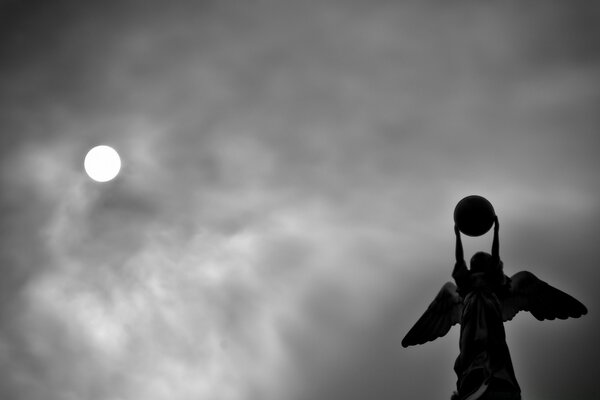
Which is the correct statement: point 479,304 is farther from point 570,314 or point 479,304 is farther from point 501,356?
point 570,314

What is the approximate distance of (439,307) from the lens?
48.5 feet

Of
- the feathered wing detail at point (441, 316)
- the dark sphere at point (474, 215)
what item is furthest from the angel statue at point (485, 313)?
the dark sphere at point (474, 215)

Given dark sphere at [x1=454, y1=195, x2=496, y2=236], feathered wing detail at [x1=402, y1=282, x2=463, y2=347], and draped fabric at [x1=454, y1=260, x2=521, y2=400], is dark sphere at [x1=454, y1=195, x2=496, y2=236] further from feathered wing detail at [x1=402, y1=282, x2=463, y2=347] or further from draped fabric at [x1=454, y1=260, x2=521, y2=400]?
feathered wing detail at [x1=402, y1=282, x2=463, y2=347]

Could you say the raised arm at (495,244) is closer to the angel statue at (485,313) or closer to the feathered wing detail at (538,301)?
the angel statue at (485,313)

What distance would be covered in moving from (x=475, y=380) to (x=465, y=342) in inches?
33.8

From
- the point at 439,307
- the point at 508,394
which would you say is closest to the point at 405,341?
the point at 439,307

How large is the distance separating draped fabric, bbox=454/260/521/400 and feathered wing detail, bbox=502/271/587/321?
626mm

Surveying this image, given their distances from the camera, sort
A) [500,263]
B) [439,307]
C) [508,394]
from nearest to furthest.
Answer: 1. [508,394]
2. [500,263]
3. [439,307]

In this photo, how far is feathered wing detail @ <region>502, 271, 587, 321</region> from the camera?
47.0 feet

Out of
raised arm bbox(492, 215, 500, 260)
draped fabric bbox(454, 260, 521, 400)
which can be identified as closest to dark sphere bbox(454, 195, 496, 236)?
raised arm bbox(492, 215, 500, 260)

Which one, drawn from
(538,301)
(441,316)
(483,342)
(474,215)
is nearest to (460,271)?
(474,215)

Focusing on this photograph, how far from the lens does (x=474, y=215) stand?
526 inches

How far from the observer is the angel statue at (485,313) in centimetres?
1210

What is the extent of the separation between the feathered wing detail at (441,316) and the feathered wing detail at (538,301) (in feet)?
3.50
